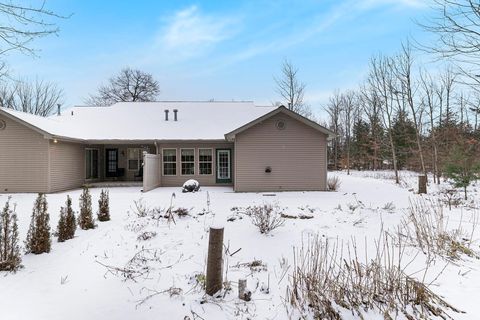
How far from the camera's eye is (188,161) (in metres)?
17.5

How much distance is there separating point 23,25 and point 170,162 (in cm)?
1331

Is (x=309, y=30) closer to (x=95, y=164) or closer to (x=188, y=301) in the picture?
(x=188, y=301)

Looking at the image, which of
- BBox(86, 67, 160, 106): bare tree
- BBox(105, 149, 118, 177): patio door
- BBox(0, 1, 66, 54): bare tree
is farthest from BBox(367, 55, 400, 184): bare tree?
BBox(86, 67, 160, 106): bare tree

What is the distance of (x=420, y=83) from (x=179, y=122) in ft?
58.8

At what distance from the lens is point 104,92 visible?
37.8 meters

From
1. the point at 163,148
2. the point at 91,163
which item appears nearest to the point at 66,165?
the point at 91,163

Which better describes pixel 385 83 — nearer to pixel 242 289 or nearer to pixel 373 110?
pixel 373 110

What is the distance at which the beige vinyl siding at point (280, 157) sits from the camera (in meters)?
14.9

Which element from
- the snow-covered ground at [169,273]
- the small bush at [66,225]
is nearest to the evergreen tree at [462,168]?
the snow-covered ground at [169,273]

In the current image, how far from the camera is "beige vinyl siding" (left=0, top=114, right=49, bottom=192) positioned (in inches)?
552

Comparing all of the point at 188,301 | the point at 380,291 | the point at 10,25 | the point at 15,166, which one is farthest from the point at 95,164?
the point at 380,291

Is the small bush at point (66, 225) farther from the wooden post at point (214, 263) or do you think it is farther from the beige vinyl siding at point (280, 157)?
the beige vinyl siding at point (280, 157)

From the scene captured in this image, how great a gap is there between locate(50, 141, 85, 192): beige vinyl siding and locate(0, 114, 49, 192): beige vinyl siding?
0.40 m

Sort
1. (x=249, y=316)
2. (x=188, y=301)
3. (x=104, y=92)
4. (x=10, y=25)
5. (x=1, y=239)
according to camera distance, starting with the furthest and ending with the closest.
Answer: (x=104, y=92) < (x=1, y=239) < (x=10, y=25) < (x=188, y=301) < (x=249, y=316)
